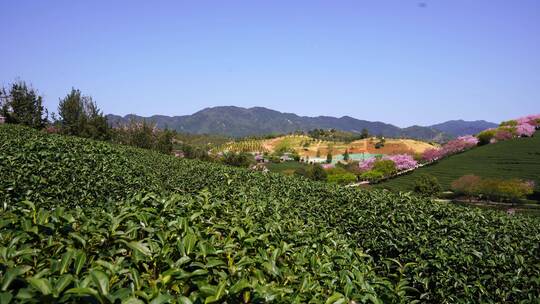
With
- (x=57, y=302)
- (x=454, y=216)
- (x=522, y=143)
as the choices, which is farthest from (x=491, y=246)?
→ (x=522, y=143)

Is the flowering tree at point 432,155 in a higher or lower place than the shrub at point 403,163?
higher

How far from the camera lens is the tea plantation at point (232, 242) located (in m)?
1.66

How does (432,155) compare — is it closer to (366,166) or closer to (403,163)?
(403,163)

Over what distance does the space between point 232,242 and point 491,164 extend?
159 feet

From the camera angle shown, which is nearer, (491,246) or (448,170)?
(491,246)

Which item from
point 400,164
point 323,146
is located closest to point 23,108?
point 400,164

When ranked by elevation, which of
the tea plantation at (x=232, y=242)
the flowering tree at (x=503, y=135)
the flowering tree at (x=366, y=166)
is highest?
the flowering tree at (x=503, y=135)

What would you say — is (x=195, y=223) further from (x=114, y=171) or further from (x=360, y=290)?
(x=114, y=171)

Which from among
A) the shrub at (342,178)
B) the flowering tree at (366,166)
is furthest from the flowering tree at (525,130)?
the shrub at (342,178)

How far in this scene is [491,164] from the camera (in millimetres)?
43344

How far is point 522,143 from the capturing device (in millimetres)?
49562

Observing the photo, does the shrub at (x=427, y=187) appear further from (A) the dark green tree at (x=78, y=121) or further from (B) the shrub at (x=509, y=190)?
(A) the dark green tree at (x=78, y=121)

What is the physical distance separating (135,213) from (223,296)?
105 centimetres

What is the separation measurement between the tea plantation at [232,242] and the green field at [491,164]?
31.3 metres
